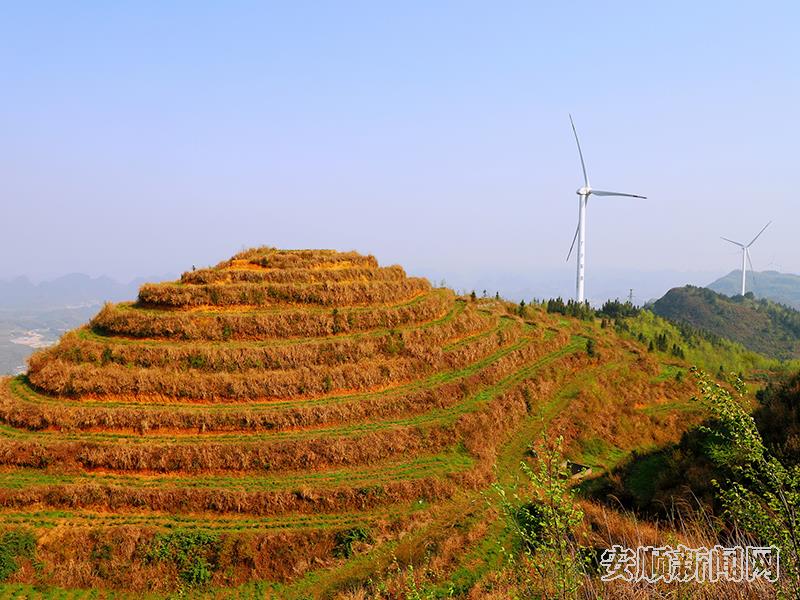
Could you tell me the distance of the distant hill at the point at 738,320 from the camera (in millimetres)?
103688

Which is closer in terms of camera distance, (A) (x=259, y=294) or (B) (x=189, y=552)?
(B) (x=189, y=552)

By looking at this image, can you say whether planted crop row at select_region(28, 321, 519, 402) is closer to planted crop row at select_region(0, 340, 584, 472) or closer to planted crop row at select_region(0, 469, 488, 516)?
planted crop row at select_region(0, 340, 584, 472)

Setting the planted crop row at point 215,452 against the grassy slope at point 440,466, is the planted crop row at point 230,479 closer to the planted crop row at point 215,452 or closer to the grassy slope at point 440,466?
the grassy slope at point 440,466

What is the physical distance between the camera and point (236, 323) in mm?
29297

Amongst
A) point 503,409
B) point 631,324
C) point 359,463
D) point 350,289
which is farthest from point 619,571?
point 631,324

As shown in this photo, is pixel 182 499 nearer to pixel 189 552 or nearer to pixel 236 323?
pixel 189 552

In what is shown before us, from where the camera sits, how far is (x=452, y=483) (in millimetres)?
23562

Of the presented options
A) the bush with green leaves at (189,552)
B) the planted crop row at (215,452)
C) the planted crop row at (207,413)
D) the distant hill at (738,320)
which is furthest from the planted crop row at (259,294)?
the distant hill at (738,320)

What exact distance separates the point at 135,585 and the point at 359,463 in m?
10.8

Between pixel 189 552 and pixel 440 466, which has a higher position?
pixel 440 466

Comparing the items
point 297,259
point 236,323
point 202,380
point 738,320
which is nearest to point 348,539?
point 202,380

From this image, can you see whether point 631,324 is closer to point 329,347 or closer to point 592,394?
point 592,394

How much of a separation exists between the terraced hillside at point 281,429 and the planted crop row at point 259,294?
0.41 feet

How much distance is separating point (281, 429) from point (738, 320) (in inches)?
5250
